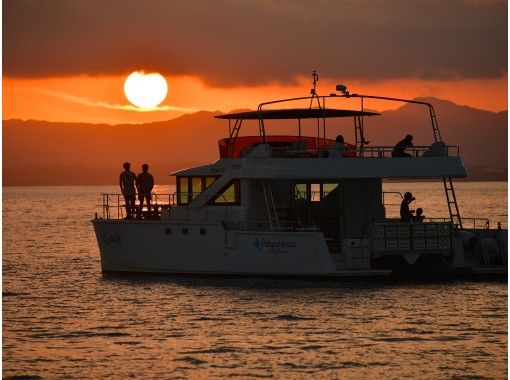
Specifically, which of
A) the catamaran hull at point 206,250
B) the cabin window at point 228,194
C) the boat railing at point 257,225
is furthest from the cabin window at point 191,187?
the boat railing at point 257,225

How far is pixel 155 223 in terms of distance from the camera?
36938 mm

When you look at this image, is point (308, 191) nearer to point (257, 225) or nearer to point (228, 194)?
point (257, 225)

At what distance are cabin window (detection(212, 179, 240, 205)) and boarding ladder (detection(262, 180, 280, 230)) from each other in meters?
0.88

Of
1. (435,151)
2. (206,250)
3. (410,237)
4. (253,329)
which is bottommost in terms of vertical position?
(253,329)

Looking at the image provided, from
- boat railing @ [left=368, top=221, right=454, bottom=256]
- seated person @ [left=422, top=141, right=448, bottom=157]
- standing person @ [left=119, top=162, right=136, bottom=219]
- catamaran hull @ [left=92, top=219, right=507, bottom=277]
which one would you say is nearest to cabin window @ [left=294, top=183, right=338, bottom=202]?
catamaran hull @ [left=92, top=219, right=507, bottom=277]

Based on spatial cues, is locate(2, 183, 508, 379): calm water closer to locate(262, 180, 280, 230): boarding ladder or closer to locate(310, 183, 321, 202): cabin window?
locate(262, 180, 280, 230): boarding ladder

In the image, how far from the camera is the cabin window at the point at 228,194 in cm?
3681

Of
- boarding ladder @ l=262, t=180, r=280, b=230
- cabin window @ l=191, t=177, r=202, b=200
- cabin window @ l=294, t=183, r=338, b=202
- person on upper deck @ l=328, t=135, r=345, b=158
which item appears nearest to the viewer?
boarding ladder @ l=262, t=180, r=280, b=230

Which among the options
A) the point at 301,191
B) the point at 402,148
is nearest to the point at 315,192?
the point at 301,191

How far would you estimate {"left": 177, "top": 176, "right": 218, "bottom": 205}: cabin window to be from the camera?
123ft

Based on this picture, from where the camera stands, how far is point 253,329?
29.0 m

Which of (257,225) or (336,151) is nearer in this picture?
(336,151)

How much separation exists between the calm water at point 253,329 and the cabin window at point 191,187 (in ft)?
8.05

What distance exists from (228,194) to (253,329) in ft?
27.9
